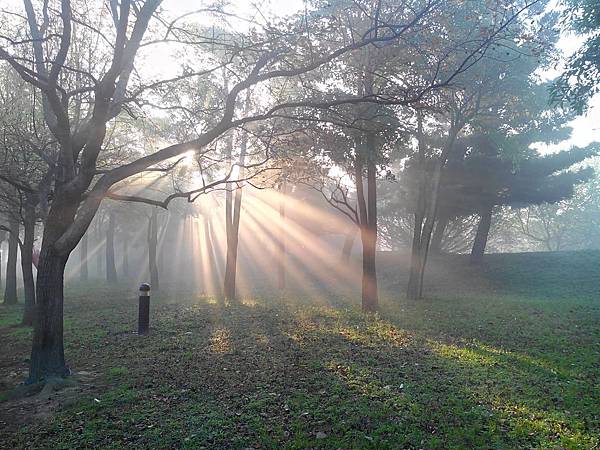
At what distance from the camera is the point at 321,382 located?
6383 mm

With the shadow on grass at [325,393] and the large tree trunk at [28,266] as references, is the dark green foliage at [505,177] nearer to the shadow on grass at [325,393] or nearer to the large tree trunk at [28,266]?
the shadow on grass at [325,393]

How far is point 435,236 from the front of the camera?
1053 inches

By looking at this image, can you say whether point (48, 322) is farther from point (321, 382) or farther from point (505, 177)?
point (505, 177)

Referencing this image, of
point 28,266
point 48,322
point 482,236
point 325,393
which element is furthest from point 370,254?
point 482,236

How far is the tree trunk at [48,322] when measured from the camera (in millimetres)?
6875

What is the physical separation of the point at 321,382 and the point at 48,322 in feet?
14.6

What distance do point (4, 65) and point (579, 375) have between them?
14.8 m

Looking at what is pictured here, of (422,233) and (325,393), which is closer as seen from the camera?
(325,393)

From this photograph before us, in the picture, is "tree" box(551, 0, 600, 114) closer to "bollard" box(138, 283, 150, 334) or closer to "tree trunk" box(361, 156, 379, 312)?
"tree trunk" box(361, 156, 379, 312)

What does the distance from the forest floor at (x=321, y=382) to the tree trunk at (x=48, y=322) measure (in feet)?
1.55

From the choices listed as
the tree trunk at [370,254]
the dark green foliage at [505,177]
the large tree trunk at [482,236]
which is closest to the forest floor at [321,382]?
the tree trunk at [370,254]

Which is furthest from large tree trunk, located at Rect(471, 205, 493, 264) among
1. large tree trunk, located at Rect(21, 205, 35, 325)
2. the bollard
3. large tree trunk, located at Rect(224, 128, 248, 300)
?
large tree trunk, located at Rect(21, 205, 35, 325)

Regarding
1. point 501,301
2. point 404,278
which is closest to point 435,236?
point 404,278

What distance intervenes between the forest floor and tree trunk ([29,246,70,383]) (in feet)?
1.55
